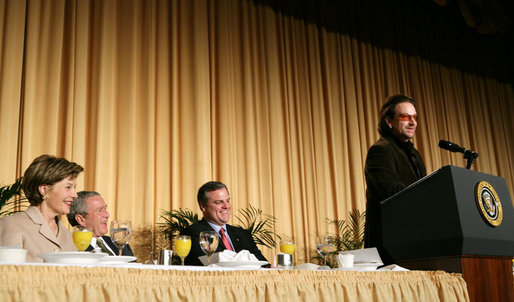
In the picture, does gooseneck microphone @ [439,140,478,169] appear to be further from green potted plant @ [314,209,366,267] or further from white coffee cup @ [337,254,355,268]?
green potted plant @ [314,209,366,267]

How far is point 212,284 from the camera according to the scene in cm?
152

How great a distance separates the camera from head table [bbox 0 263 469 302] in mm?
1278

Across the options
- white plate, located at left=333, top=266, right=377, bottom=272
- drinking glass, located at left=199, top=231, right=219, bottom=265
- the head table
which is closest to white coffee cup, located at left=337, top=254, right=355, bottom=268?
white plate, located at left=333, top=266, right=377, bottom=272

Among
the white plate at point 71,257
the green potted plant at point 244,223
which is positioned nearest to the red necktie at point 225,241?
the green potted plant at point 244,223

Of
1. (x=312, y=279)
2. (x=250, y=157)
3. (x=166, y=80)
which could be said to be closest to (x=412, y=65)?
(x=250, y=157)

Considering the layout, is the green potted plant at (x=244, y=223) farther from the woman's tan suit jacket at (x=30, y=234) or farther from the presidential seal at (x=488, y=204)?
the presidential seal at (x=488, y=204)

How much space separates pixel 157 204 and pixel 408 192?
116 inches

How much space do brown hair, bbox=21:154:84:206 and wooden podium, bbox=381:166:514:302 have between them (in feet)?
5.01

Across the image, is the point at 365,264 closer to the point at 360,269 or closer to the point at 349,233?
the point at 360,269

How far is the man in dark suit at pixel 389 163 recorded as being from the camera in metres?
2.35

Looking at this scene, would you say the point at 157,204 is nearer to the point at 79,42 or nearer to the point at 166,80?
the point at 166,80

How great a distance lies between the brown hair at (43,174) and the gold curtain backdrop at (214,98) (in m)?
1.47

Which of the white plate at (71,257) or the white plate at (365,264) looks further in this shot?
the white plate at (365,264)

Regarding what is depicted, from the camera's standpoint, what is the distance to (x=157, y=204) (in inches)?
183
